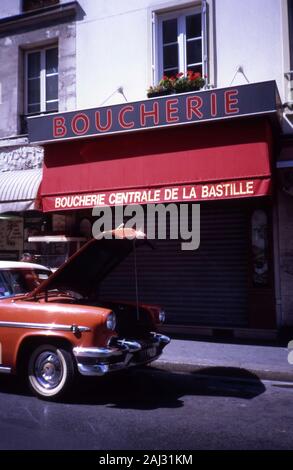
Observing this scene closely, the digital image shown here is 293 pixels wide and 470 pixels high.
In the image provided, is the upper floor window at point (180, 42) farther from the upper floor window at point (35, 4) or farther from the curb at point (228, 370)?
the curb at point (228, 370)

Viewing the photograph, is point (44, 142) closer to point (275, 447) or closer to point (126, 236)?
point (126, 236)

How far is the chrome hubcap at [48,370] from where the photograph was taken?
5363 millimetres

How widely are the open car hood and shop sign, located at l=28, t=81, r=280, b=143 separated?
326 centimetres

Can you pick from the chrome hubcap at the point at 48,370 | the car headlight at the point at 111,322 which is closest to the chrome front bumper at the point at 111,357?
the car headlight at the point at 111,322

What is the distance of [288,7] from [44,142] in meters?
5.74

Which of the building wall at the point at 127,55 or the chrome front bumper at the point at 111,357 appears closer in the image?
the chrome front bumper at the point at 111,357

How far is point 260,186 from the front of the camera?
7.99 meters

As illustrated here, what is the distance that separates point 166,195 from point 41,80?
5483mm

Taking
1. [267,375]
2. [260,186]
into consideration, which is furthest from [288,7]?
[267,375]

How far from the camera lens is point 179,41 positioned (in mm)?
10375

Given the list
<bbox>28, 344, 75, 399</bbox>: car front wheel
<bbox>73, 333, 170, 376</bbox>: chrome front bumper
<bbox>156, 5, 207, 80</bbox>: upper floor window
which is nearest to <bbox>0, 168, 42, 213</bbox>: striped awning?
<bbox>156, 5, 207, 80</bbox>: upper floor window

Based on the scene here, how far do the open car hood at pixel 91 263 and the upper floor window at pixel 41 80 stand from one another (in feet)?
20.7

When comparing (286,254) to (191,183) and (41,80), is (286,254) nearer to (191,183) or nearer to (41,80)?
Result: (191,183)

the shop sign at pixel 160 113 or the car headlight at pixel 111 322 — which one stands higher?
the shop sign at pixel 160 113
